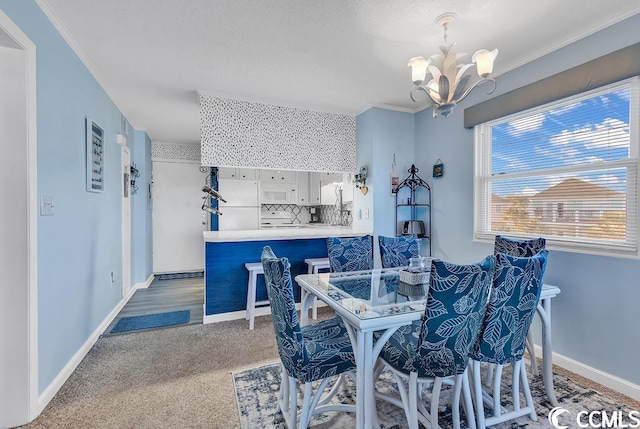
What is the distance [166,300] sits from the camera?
4.12 meters

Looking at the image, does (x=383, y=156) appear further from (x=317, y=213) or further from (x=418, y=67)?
(x=317, y=213)

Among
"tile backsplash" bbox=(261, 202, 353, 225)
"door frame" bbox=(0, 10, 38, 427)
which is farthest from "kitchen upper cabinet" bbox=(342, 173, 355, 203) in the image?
"door frame" bbox=(0, 10, 38, 427)

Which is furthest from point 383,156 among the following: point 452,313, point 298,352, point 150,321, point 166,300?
point 166,300

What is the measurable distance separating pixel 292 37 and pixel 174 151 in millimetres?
4173

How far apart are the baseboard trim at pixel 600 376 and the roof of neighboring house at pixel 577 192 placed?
1.22 meters

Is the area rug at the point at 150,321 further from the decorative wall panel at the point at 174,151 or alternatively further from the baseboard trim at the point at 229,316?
the decorative wall panel at the point at 174,151

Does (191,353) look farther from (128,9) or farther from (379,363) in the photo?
(128,9)

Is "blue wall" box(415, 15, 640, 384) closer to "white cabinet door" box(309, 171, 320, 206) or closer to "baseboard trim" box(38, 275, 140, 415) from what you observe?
"white cabinet door" box(309, 171, 320, 206)

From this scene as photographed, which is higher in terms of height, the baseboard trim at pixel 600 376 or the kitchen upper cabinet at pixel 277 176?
the kitchen upper cabinet at pixel 277 176

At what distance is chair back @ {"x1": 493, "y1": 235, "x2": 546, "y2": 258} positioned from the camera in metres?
2.17

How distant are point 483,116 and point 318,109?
1.91 m

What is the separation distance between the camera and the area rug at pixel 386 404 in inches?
67.4

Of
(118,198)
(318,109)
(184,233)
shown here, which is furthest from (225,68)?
(184,233)

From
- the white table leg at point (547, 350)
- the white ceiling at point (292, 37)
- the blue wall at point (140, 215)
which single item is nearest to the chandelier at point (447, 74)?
the white ceiling at point (292, 37)
